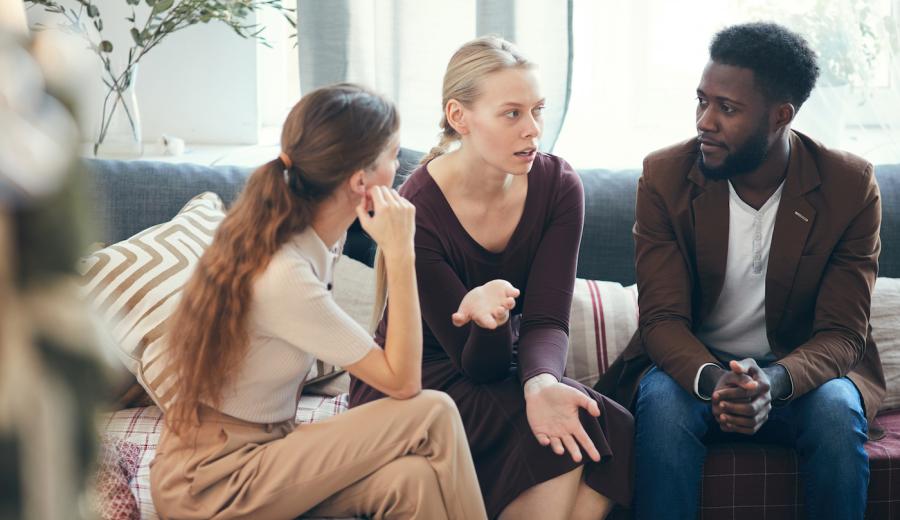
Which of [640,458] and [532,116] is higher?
[532,116]

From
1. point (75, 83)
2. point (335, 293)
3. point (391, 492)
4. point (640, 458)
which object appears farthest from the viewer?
point (335, 293)

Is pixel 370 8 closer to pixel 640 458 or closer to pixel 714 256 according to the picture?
pixel 714 256

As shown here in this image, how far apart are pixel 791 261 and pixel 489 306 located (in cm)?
70

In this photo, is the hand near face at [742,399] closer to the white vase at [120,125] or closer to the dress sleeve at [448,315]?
the dress sleeve at [448,315]

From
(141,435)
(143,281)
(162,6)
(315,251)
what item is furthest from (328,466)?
(162,6)

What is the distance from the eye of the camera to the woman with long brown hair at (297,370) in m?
1.54

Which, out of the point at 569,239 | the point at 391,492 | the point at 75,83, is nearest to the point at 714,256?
the point at 569,239

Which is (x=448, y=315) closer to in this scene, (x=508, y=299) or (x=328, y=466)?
(x=508, y=299)

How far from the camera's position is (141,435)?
6.55 feet

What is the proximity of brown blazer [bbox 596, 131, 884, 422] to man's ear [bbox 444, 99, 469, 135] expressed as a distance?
1.40 feet

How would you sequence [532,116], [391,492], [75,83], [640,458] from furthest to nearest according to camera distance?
1. [532,116]
2. [640,458]
3. [391,492]
4. [75,83]

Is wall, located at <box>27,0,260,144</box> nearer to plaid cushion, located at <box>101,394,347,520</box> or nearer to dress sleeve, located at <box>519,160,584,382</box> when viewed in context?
plaid cushion, located at <box>101,394,347,520</box>

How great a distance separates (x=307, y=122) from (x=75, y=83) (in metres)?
1.43

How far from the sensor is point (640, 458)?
1.90 metres
